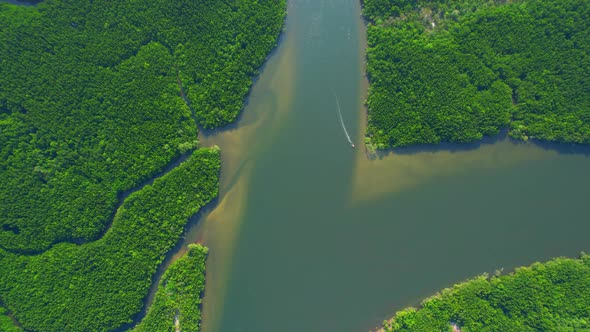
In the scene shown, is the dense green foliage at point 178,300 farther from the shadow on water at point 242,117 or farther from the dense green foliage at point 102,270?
the shadow on water at point 242,117

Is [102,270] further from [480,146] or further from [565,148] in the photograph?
[565,148]

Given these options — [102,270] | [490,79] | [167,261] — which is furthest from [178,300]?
[490,79]

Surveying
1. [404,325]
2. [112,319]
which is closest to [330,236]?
[404,325]

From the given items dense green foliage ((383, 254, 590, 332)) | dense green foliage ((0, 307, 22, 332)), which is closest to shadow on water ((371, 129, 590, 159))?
dense green foliage ((383, 254, 590, 332))

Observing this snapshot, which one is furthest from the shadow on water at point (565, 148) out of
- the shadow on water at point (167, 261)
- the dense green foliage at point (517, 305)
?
the shadow on water at point (167, 261)

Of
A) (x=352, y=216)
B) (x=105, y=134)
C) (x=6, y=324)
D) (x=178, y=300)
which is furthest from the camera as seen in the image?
(x=352, y=216)

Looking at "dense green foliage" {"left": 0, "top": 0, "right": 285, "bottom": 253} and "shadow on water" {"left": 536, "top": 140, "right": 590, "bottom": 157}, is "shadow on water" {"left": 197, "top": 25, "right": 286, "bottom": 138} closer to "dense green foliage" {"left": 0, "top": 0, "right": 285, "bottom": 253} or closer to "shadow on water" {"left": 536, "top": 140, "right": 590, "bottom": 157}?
"dense green foliage" {"left": 0, "top": 0, "right": 285, "bottom": 253}
